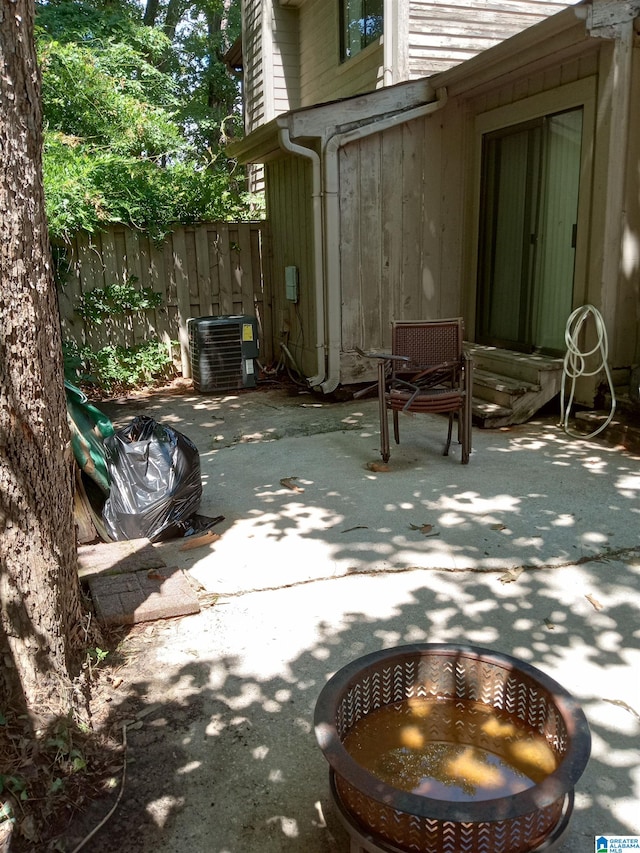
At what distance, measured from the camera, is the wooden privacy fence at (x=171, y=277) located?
8.71 m

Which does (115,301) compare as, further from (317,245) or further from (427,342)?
(427,342)

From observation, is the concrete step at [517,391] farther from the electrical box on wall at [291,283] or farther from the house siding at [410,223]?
the electrical box on wall at [291,283]

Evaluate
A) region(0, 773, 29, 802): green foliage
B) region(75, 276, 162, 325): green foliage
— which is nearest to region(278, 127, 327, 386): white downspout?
region(75, 276, 162, 325): green foliage

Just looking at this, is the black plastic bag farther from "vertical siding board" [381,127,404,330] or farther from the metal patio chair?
"vertical siding board" [381,127,404,330]

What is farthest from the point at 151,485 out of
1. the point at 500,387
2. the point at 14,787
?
the point at 500,387

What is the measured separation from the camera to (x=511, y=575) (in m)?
3.79

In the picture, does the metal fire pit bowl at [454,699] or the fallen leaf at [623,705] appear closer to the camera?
the metal fire pit bowl at [454,699]

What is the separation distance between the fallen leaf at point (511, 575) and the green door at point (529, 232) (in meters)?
3.76

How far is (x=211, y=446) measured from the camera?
6434mm

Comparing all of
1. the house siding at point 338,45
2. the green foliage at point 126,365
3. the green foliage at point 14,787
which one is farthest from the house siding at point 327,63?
the green foliage at point 14,787

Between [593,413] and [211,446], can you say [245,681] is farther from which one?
[593,413]

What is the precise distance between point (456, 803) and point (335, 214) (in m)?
6.73

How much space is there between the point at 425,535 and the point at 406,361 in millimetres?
1889

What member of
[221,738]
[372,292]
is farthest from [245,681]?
[372,292]
